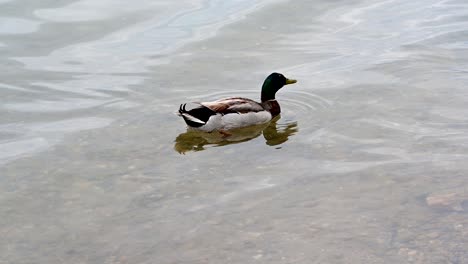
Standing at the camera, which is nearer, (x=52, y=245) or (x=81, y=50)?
(x=52, y=245)

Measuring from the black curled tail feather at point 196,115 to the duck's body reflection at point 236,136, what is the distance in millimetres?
190

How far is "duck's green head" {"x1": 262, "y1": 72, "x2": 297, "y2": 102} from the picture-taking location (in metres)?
12.6

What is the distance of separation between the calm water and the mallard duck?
0.22 metres

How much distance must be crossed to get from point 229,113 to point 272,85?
1.18 meters

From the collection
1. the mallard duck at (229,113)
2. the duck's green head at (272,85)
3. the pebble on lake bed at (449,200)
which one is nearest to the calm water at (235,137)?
the pebble on lake bed at (449,200)

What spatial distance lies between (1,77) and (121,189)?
18.7 ft

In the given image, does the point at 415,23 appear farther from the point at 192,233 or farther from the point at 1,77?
the point at 192,233

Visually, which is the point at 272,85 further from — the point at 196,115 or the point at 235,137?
the point at 196,115

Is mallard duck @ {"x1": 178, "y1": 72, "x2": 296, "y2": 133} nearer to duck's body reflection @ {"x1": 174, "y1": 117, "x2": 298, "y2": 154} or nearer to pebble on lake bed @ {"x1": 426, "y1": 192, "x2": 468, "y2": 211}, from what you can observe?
duck's body reflection @ {"x1": 174, "y1": 117, "x2": 298, "y2": 154}

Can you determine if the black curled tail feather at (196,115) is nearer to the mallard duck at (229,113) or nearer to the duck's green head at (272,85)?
the mallard duck at (229,113)

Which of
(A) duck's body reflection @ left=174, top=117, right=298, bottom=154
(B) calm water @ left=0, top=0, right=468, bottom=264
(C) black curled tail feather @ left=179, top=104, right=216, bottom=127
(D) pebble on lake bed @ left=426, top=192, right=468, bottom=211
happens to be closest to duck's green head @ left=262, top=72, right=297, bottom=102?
(B) calm water @ left=0, top=0, right=468, bottom=264

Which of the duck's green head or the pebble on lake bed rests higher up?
the duck's green head

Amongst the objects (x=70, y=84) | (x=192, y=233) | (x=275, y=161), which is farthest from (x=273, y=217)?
(x=70, y=84)

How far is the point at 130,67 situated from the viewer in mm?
14773
